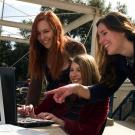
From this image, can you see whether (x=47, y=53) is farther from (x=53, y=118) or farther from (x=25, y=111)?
(x=53, y=118)

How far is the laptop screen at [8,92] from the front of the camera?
161 centimetres

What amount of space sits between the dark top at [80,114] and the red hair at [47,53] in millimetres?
240

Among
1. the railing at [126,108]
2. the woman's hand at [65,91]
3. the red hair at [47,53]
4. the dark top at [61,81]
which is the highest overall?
the red hair at [47,53]

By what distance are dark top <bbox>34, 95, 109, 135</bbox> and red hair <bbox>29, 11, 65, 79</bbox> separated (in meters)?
0.24

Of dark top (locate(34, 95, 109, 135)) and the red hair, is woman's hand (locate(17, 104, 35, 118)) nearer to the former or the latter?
dark top (locate(34, 95, 109, 135))

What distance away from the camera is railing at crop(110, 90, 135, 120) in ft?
33.0

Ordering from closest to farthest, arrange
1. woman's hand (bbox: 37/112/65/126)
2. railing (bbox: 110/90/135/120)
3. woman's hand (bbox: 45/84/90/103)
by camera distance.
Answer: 1. woman's hand (bbox: 45/84/90/103)
2. woman's hand (bbox: 37/112/65/126)
3. railing (bbox: 110/90/135/120)

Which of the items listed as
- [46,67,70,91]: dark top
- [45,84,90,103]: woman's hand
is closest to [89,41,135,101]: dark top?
[45,84,90,103]: woman's hand

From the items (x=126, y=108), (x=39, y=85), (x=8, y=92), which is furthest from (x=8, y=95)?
(x=126, y=108)

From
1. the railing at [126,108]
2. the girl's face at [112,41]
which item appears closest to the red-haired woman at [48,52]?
the girl's face at [112,41]

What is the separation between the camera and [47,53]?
2678 mm

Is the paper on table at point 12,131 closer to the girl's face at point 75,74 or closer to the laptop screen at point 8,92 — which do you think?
the laptop screen at point 8,92

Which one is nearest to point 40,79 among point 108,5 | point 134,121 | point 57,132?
point 57,132

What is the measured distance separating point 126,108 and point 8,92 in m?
8.99
